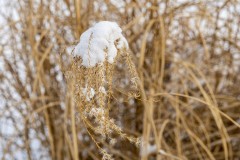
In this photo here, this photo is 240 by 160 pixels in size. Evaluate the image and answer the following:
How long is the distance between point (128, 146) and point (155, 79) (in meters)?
0.29

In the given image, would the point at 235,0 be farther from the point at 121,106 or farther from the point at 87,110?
the point at 87,110

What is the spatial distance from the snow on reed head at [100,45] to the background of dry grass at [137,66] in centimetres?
67

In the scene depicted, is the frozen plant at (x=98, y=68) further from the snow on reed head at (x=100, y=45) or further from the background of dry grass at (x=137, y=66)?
the background of dry grass at (x=137, y=66)

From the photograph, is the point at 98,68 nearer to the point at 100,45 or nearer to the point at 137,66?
the point at 100,45

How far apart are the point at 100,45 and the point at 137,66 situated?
777 mm

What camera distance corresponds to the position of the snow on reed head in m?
0.50

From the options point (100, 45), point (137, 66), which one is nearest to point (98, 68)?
point (100, 45)

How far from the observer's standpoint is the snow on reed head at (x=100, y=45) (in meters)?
0.50

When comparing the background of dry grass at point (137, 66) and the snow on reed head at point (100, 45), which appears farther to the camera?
the background of dry grass at point (137, 66)

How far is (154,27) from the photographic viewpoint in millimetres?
1309

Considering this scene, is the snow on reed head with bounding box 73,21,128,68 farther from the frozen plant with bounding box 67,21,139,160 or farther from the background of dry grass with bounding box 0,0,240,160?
the background of dry grass with bounding box 0,0,240,160

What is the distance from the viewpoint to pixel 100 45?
0.52 meters

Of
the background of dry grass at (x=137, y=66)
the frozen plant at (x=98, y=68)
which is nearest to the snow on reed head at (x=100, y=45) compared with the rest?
the frozen plant at (x=98, y=68)

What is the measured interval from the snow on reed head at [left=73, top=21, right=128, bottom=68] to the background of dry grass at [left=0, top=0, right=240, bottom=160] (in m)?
0.67
